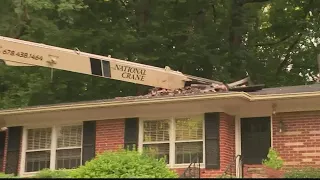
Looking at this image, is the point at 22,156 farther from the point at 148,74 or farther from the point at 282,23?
the point at 282,23

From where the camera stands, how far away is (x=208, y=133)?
1405 cm

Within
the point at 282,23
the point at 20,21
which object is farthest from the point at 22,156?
the point at 282,23

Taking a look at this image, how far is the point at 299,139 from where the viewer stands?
45.3 ft

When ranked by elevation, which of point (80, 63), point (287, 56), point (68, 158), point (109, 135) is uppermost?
point (287, 56)

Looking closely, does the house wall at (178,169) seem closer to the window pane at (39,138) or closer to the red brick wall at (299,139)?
the red brick wall at (299,139)

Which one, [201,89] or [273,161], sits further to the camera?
[201,89]

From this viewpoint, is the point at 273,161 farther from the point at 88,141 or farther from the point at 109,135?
the point at 88,141

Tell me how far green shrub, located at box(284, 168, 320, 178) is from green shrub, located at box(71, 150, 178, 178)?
2.90 meters

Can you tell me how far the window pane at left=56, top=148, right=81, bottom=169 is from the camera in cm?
1544

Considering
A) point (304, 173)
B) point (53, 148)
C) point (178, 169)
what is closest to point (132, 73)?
point (178, 169)

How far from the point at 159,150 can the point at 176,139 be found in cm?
56

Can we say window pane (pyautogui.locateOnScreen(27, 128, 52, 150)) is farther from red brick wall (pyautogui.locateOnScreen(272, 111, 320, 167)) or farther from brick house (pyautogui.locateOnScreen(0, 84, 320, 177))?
red brick wall (pyautogui.locateOnScreen(272, 111, 320, 167))

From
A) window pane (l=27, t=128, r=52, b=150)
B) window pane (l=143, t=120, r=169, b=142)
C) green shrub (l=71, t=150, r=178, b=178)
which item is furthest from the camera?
window pane (l=27, t=128, r=52, b=150)

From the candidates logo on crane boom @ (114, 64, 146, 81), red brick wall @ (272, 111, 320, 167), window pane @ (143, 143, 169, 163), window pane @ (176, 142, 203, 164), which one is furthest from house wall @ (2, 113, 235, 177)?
logo on crane boom @ (114, 64, 146, 81)
